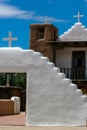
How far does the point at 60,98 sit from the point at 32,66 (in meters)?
2.02

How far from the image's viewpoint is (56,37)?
29.6 meters

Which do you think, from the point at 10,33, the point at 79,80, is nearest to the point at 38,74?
the point at 10,33

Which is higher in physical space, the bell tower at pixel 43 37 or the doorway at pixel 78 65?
the bell tower at pixel 43 37

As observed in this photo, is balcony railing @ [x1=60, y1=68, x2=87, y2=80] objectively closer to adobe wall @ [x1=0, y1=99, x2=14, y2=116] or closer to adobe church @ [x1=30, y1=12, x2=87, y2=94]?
adobe church @ [x1=30, y1=12, x2=87, y2=94]

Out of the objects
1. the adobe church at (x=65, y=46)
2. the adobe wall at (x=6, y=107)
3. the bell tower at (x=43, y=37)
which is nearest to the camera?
the adobe church at (x=65, y=46)

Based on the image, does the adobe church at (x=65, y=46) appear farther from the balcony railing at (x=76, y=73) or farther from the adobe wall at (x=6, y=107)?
the adobe wall at (x=6, y=107)

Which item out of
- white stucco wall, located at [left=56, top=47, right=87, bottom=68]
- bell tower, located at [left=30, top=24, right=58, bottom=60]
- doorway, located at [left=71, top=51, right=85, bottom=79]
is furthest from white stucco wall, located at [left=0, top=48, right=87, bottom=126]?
white stucco wall, located at [left=56, top=47, right=87, bottom=68]

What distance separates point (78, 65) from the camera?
2861cm

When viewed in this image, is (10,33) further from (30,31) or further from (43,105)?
(30,31)

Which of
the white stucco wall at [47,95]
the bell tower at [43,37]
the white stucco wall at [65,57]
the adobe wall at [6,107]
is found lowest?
the adobe wall at [6,107]

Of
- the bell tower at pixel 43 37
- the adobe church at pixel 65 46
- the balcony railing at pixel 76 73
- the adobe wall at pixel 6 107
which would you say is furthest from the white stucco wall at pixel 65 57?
the adobe wall at pixel 6 107

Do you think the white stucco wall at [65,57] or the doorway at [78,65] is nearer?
the doorway at [78,65]

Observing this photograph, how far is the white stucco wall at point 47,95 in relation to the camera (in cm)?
1886

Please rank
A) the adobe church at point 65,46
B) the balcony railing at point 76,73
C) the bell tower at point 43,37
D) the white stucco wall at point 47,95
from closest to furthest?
the white stucco wall at point 47,95
the balcony railing at point 76,73
the adobe church at point 65,46
the bell tower at point 43,37
